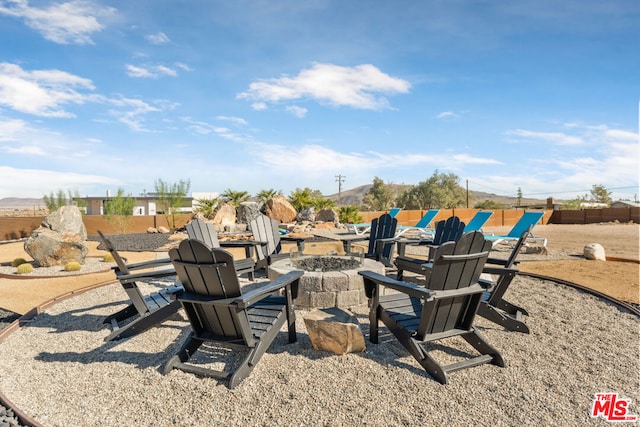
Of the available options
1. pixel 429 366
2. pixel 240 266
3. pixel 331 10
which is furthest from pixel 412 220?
pixel 429 366

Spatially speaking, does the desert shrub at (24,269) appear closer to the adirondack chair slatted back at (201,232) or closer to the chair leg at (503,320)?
the adirondack chair slatted back at (201,232)

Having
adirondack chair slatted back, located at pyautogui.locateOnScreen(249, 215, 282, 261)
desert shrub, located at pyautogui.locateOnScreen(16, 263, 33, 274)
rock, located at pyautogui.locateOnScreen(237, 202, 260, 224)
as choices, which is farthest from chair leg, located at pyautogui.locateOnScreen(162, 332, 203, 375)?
rock, located at pyautogui.locateOnScreen(237, 202, 260, 224)

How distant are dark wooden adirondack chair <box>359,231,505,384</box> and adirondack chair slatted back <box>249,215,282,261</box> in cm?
286

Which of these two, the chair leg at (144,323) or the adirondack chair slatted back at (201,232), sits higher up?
the adirondack chair slatted back at (201,232)

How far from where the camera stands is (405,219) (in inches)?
870

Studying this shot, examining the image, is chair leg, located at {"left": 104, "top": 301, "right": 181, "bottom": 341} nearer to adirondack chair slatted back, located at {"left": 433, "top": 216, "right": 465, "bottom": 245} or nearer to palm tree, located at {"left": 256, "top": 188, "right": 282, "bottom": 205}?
adirondack chair slatted back, located at {"left": 433, "top": 216, "right": 465, "bottom": 245}

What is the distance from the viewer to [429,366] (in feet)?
8.13

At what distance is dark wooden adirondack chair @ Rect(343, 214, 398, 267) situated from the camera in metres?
5.70

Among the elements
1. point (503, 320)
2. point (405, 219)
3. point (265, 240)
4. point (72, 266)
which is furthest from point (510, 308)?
point (405, 219)

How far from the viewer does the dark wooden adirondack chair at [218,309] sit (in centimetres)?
237

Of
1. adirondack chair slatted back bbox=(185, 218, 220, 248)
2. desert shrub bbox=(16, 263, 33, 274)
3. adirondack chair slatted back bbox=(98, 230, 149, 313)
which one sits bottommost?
desert shrub bbox=(16, 263, 33, 274)

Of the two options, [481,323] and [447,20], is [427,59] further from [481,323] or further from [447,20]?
→ [481,323]

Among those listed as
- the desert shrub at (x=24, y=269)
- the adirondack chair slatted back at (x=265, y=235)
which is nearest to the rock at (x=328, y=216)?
the adirondack chair slatted back at (x=265, y=235)

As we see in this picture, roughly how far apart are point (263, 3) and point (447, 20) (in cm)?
410
